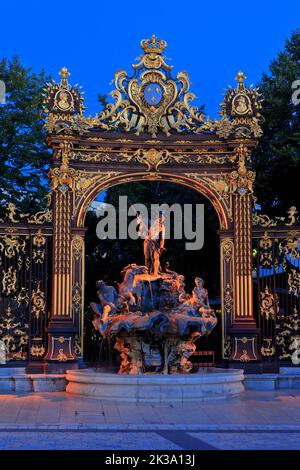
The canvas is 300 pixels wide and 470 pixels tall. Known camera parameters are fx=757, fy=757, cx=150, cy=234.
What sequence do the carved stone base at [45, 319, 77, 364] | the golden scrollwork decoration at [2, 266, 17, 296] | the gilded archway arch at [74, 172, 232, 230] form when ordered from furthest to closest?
the gilded archway arch at [74, 172, 232, 230], the golden scrollwork decoration at [2, 266, 17, 296], the carved stone base at [45, 319, 77, 364]

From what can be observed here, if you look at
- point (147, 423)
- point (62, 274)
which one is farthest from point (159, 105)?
point (147, 423)

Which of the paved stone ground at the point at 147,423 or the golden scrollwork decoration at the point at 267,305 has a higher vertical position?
the golden scrollwork decoration at the point at 267,305

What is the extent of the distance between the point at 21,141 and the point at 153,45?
554 cm

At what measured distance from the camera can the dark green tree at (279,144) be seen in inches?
778

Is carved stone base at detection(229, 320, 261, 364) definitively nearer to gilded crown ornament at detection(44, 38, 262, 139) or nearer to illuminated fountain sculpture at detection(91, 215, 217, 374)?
illuminated fountain sculpture at detection(91, 215, 217, 374)

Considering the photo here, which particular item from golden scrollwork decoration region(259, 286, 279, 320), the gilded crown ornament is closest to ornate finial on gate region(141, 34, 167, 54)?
the gilded crown ornament

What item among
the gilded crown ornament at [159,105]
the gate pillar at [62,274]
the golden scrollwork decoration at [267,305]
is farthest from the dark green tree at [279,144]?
the gate pillar at [62,274]

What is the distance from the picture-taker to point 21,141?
20.4 metres

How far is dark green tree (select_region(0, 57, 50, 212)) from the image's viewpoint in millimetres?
20219

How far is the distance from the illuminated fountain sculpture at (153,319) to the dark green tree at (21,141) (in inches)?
218

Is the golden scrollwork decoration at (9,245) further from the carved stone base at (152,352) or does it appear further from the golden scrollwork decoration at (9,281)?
the carved stone base at (152,352)

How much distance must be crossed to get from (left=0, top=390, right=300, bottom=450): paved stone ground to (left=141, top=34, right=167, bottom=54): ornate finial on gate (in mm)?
7505

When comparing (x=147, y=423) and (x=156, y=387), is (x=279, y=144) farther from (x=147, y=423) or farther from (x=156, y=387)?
(x=147, y=423)

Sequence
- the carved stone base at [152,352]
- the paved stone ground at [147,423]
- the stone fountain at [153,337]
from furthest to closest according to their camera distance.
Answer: the carved stone base at [152,352], the stone fountain at [153,337], the paved stone ground at [147,423]
